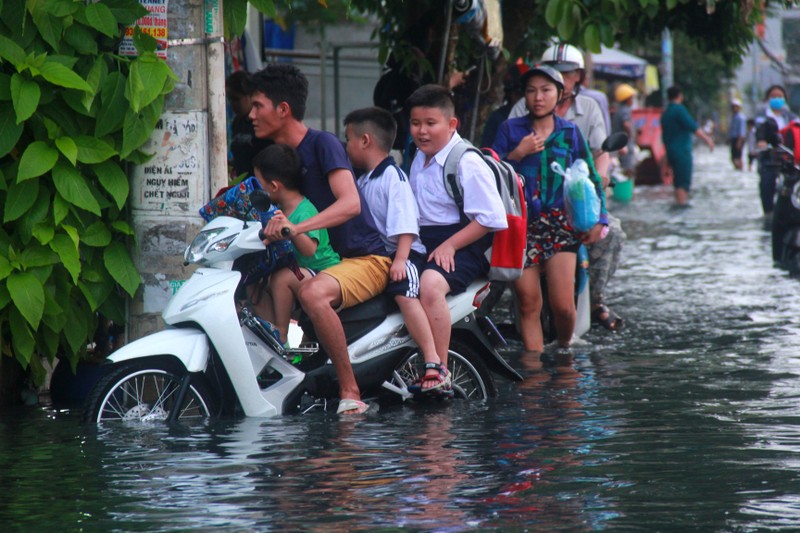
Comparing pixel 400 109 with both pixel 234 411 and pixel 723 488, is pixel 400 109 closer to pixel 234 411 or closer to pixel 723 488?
pixel 234 411

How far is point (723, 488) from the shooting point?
5430 mm

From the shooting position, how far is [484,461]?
5949mm

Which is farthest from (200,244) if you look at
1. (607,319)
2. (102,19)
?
(607,319)

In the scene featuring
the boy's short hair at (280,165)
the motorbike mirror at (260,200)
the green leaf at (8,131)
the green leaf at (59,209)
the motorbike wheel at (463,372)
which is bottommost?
the motorbike wheel at (463,372)

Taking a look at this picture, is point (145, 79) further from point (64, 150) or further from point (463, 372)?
point (463, 372)

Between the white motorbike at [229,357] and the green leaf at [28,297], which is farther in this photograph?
the green leaf at [28,297]

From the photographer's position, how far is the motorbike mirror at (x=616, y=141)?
9.16m

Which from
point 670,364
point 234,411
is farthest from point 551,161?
point 234,411

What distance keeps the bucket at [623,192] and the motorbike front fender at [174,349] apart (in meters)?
19.1

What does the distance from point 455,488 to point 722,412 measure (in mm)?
2140

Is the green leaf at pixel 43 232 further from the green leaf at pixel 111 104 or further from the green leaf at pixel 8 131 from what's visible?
the green leaf at pixel 111 104

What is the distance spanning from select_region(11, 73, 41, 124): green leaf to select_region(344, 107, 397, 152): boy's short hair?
1.54 metres

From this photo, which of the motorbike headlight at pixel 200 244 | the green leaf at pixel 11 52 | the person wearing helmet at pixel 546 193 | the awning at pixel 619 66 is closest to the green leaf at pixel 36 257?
the motorbike headlight at pixel 200 244

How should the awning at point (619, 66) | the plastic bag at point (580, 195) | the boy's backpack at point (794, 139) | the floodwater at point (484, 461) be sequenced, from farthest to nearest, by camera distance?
1. the awning at point (619, 66)
2. the boy's backpack at point (794, 139)
3. the plastic bag at point (580, 195)
4. the floodwater at point (484, 461)
